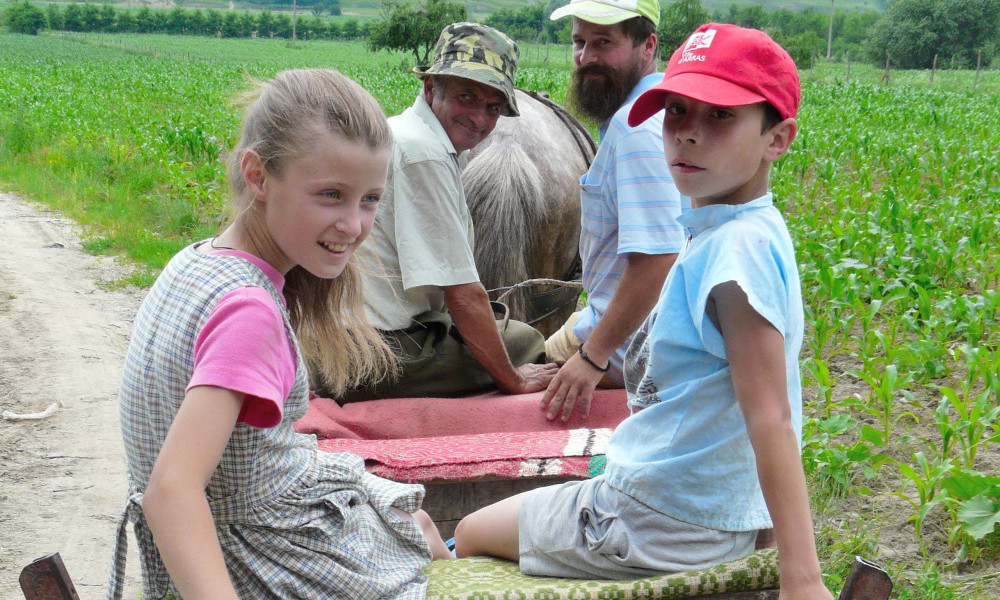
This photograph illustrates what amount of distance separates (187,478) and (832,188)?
7746 mm

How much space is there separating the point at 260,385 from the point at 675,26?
34.2 m

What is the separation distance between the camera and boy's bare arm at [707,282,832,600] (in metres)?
1.43

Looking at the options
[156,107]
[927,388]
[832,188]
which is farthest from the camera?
[156,107]

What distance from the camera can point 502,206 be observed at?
136 inches

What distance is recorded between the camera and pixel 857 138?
38.0 feet

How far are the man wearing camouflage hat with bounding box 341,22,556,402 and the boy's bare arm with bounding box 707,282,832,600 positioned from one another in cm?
137

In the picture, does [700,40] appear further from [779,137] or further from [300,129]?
[300,129]

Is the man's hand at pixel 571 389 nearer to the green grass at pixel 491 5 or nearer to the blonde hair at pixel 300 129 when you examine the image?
the blonde hair at pixel 300 129

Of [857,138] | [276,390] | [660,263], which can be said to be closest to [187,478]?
[276,390]

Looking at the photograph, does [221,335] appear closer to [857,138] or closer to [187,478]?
[187,478]

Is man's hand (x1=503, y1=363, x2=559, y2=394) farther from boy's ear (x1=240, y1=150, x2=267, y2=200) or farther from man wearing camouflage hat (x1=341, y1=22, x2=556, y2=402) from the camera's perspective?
boy's ear (x1=240, y1=150, x2=267, y2=200)

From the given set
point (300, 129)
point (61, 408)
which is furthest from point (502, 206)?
point (61, 408)

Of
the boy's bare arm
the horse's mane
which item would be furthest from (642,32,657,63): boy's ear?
the boy's bare arm

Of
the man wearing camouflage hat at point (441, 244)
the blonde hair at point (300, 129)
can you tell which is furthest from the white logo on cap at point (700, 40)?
the man wearing camouflage hat at point (441, 244)
